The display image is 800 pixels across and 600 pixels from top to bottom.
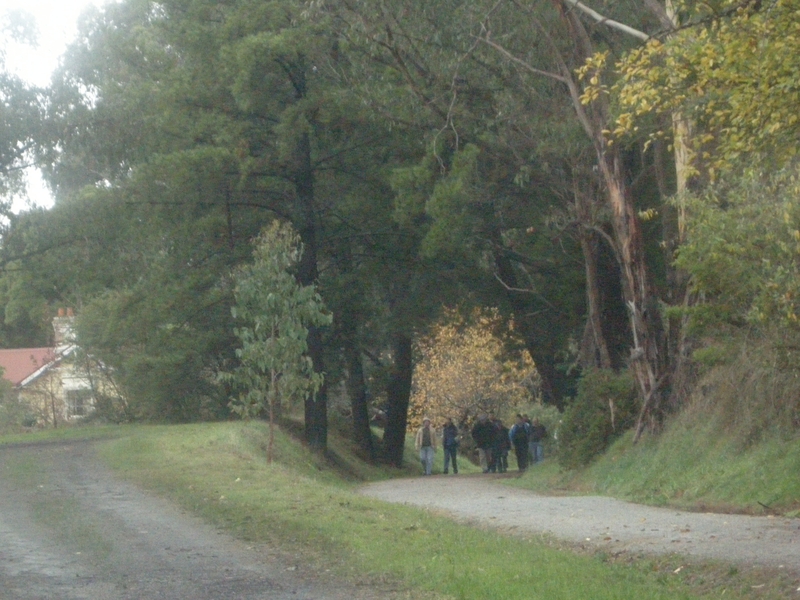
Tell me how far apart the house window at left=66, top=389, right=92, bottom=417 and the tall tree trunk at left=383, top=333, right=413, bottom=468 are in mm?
13541

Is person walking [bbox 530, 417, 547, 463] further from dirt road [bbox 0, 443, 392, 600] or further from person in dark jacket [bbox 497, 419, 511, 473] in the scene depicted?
dirt road [bbox 0, 443, 392, 600]

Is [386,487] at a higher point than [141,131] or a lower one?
lower

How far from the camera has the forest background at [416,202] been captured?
15.4 m

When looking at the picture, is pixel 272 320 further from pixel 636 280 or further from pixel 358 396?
pixel 358 396

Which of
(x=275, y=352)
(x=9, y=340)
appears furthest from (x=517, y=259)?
(x=9, y=340)

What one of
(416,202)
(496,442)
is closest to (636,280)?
(416,202)

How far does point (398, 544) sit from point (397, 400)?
23619mm

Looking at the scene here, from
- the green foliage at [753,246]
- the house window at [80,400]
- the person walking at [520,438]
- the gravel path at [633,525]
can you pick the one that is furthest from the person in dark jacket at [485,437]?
the house window at [80,400]

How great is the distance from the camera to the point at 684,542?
11180 millimetres

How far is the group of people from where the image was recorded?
30.8 m

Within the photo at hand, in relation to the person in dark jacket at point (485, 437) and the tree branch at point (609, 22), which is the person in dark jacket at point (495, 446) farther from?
the tree branch at point (609, 22)

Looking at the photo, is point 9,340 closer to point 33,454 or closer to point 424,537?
point 33,454

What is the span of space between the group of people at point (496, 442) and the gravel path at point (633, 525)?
1126cm

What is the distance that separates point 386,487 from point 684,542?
43.5ft
